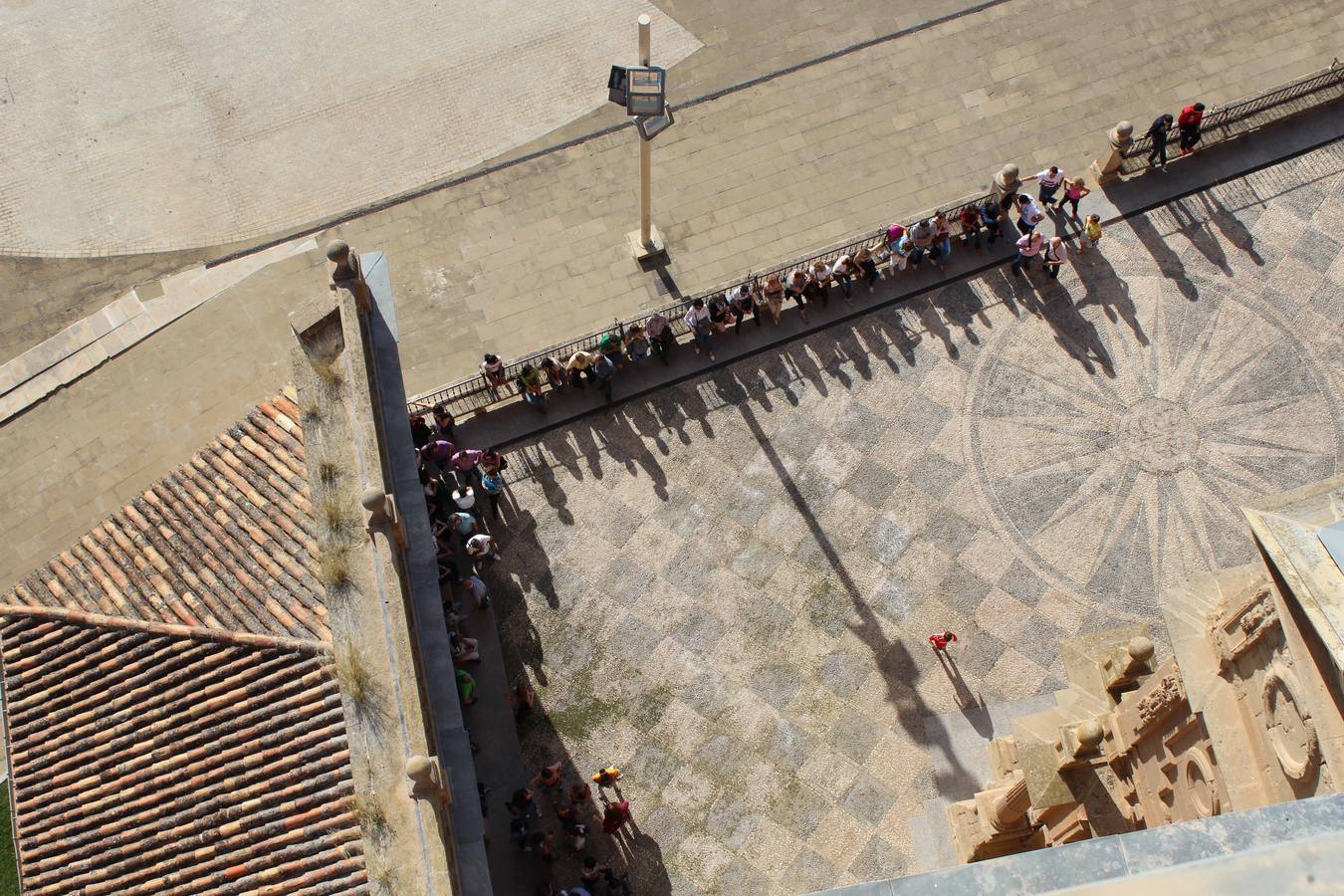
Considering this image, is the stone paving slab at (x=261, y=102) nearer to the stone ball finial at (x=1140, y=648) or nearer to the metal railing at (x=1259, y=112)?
the metal railing at (x=1259, y=112)

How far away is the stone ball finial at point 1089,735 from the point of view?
15.8 m

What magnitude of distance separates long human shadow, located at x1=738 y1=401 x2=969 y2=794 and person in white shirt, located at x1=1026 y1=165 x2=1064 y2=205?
891cm

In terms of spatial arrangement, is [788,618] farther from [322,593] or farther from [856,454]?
[322,593]

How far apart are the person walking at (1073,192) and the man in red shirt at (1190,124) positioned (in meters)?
2.45

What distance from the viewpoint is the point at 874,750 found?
20.8 m

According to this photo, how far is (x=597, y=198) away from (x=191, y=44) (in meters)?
12.1

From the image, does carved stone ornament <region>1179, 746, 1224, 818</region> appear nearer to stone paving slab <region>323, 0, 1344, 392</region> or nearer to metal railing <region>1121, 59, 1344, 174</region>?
stone paving slab <region>323, 0, 1344, 392</region>

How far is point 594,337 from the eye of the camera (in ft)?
77.8

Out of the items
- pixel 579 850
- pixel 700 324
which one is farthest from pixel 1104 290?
pixel 579 850

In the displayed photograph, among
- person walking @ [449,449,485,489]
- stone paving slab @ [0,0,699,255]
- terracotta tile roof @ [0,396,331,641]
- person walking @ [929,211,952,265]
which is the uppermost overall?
stone paving slab @ [0,0,699,255]

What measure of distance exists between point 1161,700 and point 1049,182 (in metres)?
13.7

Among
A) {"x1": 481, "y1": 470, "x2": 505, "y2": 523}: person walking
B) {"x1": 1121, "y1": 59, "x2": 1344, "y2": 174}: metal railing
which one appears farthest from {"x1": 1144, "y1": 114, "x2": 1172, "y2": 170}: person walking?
{"x1": 481, "y1": 470, "x2": 505, "y2": 523}: person walking

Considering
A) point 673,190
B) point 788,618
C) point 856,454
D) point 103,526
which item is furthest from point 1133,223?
point 103,526

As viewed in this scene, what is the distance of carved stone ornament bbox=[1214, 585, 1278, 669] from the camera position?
38.3 ft
